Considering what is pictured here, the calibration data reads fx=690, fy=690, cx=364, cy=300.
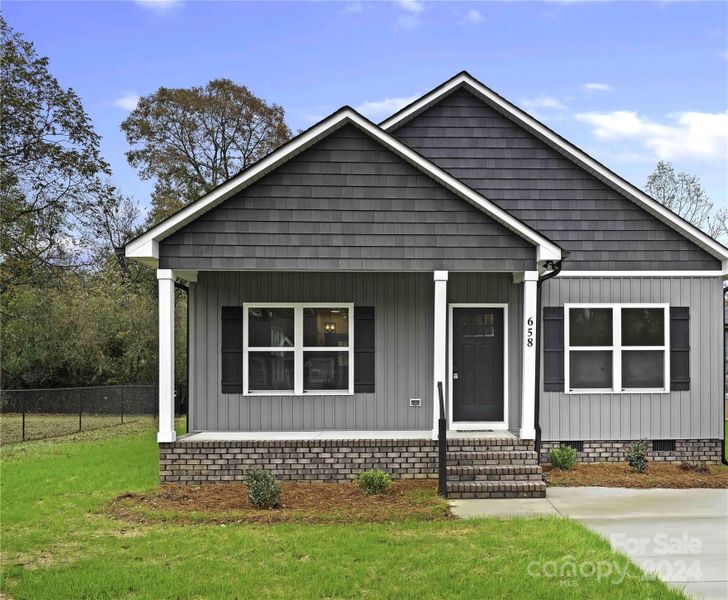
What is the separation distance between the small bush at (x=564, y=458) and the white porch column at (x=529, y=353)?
1.13 m

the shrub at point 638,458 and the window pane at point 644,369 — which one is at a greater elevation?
the window pane at point 644,369

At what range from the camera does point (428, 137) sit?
11.5 metres

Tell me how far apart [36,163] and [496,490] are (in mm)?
17479

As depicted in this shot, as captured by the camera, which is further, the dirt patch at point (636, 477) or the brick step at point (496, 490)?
the dirt patch at point (636, 477)

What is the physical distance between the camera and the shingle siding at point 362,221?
30.9 feet

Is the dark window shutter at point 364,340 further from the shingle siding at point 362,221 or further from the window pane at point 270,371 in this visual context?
the shingle siding at point 362,221

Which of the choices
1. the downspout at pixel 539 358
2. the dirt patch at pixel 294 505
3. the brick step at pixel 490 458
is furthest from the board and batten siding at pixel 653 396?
the dirt patch at pixel 294 505

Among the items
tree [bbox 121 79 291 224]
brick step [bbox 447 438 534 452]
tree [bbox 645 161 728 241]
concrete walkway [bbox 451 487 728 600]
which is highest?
tree [bbox 121 79 291 224]

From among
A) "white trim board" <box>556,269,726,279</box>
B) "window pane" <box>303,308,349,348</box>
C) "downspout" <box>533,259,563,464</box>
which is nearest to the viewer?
"downspout" <box>533,259,563,464</box>

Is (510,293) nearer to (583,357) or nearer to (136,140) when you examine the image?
(583,357)

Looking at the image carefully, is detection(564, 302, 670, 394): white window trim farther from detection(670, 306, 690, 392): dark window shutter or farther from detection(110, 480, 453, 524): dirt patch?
detection(110, 480, 453, 524): dirt patch

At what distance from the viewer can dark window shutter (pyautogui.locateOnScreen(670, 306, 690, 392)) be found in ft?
36.2

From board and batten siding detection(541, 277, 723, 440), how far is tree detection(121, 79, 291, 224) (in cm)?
2033

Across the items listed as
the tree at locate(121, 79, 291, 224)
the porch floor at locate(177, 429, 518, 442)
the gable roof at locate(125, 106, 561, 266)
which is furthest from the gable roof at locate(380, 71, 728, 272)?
the tree at locate(121, 79, 291, 224)
